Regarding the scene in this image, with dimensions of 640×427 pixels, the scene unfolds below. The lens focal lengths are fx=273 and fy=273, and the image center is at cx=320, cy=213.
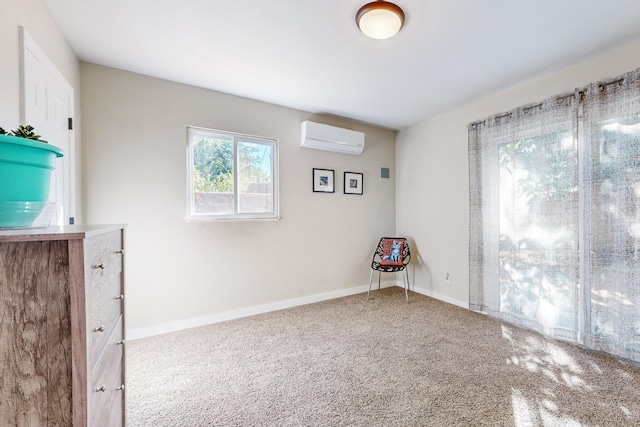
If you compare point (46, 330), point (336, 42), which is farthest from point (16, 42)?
point (336, 42)

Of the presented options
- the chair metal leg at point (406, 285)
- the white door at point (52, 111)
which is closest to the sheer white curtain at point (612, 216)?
the chair metal leg at point (406, 285)

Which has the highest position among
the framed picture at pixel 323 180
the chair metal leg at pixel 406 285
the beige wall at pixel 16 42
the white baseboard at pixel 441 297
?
the beige wall at pixel 16 42

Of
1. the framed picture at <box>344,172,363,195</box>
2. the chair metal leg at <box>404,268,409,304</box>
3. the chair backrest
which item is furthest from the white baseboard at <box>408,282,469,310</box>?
the framed picture at <box>344,172,363,195</box>

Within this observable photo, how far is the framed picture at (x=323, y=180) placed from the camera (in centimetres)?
363

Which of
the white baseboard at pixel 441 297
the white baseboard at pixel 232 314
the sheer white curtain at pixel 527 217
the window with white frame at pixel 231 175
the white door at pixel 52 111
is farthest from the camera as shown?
the white baseboard at pixel 441 297

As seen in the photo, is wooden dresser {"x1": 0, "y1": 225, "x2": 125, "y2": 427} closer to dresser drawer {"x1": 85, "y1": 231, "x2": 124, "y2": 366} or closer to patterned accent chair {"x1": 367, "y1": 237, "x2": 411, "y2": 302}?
dresser drawer {"x1": 85, "y1": 231, "x2": 124, "y2": 366}

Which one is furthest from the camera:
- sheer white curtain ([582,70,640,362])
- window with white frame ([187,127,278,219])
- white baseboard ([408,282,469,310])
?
white baseboard ([408,282,469,310])

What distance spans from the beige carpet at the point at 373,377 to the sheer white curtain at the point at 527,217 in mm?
287

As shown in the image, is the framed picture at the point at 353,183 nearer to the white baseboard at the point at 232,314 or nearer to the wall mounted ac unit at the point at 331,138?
the wall mounted ac unit at the point at 331,138

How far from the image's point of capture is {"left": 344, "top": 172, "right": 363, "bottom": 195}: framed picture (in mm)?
3911

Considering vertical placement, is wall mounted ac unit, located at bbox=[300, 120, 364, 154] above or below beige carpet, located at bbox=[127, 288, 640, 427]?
above

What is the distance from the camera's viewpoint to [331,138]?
3.54 metres

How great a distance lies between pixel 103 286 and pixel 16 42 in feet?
4.75

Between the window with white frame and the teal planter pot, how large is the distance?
1.97m
